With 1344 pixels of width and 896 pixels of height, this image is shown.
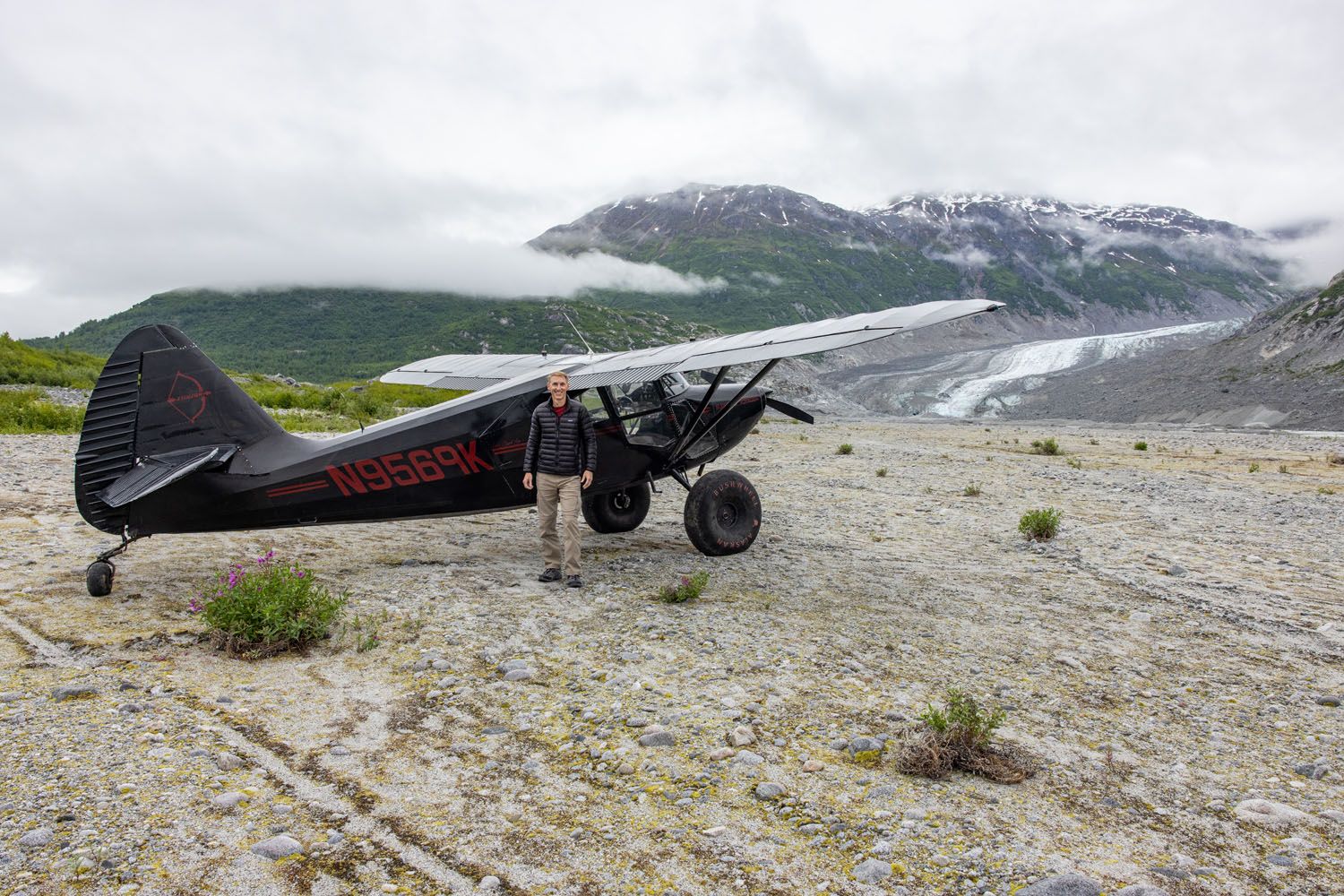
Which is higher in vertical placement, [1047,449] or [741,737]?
[1047,449]

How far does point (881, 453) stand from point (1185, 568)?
14.6 meters

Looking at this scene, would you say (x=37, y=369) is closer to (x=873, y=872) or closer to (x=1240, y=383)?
(x=873, y=872)

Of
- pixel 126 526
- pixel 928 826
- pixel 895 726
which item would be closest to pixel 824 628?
pixel 895 726

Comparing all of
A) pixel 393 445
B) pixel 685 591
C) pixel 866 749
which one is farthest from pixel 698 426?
pixel 866 749

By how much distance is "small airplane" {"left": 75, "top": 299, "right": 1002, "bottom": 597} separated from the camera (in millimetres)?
7004

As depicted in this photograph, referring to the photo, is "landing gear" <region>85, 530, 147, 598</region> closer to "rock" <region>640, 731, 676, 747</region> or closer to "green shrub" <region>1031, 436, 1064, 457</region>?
"rock" <region>640, 731, 676, 747</region>

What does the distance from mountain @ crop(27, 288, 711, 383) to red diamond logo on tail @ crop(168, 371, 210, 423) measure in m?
109

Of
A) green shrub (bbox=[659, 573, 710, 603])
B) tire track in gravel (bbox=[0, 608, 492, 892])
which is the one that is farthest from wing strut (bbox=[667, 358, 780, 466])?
tire track in gravel (bbox=[0, 608, 492, 892])

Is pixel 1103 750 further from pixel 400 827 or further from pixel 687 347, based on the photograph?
pixel 687 347

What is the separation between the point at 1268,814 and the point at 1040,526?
699cm

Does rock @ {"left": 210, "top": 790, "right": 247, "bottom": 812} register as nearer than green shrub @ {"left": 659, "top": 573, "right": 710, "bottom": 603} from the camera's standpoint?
Yes

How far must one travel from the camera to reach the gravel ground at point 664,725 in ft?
10.4

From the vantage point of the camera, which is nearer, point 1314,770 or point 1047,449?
point 1314,770

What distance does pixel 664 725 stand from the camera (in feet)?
14.7
